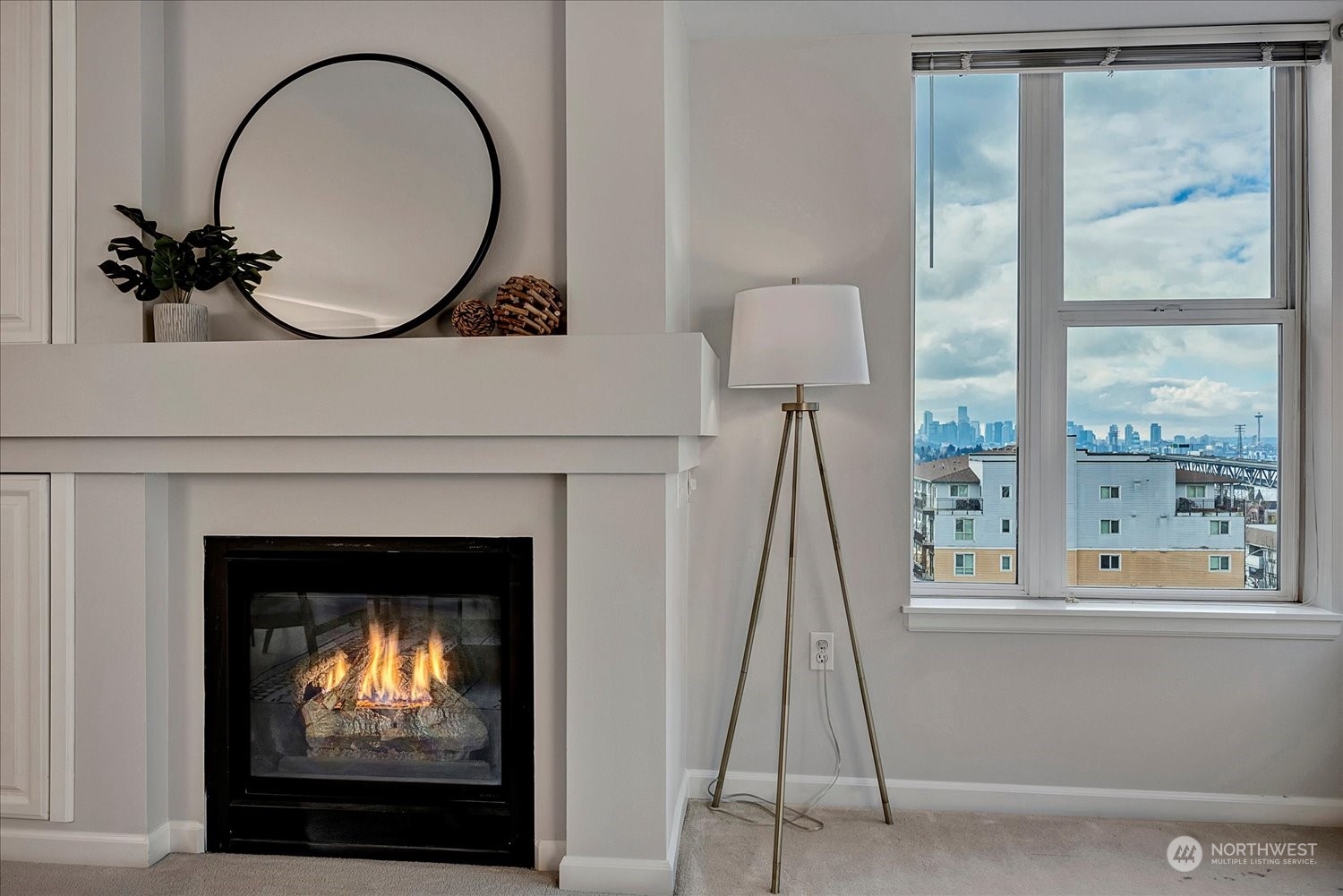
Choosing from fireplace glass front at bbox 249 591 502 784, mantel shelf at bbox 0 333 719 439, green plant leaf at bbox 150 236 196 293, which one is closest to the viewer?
mantel shelf at bbox 0 333 719 439

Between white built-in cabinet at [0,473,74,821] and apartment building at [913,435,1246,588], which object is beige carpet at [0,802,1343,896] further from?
apartment building at [913,435,1246,588]

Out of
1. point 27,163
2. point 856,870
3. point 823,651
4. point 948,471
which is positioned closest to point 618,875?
point 856,870

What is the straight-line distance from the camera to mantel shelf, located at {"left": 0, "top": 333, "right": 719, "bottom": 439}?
1.92 meters

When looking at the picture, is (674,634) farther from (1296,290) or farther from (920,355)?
(1296,290)

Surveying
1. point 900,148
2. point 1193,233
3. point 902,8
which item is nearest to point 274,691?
point 900,148

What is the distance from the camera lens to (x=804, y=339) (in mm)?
2170

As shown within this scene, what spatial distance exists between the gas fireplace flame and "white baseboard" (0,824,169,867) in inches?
22.0

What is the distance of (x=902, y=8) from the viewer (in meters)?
2.32

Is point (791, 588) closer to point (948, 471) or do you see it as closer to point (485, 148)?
point (948, 471)

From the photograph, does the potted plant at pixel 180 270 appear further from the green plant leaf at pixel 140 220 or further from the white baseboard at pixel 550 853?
the white baseboard at pixel 550 853

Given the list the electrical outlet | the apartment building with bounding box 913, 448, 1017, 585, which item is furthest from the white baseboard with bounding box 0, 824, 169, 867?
the apartment building with bounding box 913, 448, 1017, 585

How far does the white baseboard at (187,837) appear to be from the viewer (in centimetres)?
217

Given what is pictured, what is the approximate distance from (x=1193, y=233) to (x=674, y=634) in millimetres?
1958

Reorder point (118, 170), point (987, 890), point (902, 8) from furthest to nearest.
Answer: point (902, 8), point (118, 170), point (987, 890)
